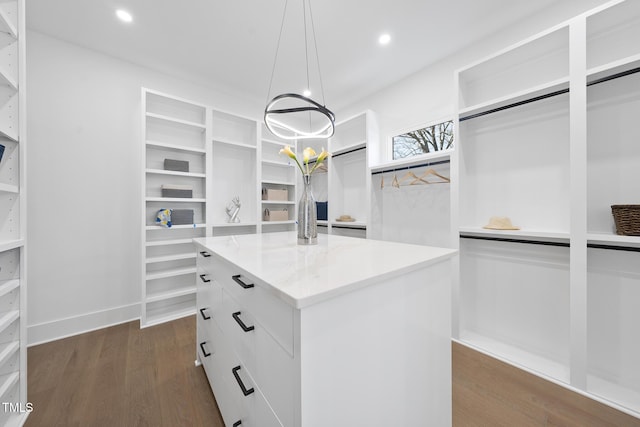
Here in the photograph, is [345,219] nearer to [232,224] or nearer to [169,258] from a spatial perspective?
[232,224]

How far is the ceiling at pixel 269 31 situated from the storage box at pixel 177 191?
4.70 feet

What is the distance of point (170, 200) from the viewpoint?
2.73m

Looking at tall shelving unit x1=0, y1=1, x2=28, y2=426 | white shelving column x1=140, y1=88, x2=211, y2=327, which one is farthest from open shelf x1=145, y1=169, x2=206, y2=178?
tall shelving unit x1=0, y1=1, x2=28, y2=426

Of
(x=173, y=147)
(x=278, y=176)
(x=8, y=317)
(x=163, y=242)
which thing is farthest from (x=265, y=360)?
(x=278, y=176)

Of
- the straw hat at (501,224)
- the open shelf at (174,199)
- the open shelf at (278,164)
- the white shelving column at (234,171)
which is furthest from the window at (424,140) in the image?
the open shelf at (174,199)

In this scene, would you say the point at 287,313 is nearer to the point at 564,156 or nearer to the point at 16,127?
the point at 16,127

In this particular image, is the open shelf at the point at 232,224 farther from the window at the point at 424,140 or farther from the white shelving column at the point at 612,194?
the white shelving column at the point at 612,194

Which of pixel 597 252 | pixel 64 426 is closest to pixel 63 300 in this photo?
pixel 64 426

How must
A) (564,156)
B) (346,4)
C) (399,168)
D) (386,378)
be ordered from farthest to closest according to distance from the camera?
(399,168)
(346,4)
(564,156)
(386,378)

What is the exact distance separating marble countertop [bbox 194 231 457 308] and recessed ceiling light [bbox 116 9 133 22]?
7.56 ft

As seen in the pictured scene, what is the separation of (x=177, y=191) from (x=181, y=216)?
11.9 inches

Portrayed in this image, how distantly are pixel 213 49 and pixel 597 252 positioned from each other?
3849 millimetres

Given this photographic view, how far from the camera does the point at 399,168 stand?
2.96m

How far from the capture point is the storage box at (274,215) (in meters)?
3.71
